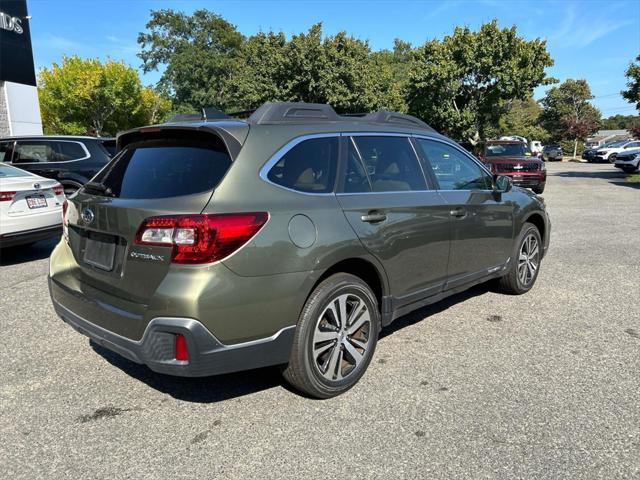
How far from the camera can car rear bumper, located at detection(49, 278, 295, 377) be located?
2590 mm

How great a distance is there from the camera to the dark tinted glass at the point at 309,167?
301 cm

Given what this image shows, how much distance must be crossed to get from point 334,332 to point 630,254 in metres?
5.99

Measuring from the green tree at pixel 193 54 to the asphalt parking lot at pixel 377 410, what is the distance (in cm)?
4592

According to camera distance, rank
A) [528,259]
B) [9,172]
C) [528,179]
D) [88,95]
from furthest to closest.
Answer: [88,95]
[528,179]
[9,172]
[528,259]

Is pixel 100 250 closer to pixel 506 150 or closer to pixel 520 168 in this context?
pixel 520 168

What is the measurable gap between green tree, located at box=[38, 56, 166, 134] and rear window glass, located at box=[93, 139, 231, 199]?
40.7 m

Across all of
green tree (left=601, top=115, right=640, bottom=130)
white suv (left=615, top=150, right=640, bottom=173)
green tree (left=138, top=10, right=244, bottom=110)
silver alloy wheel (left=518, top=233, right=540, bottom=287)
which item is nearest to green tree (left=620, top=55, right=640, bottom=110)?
white suv (left=615, top=150, right=640, bottom=173)

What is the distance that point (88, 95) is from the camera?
39.2 meters

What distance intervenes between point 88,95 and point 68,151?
34060 millimetres

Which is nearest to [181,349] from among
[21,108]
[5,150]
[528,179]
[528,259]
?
[528,259]

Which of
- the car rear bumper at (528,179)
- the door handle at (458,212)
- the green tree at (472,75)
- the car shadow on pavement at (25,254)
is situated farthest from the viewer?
the green tree at (472,75)

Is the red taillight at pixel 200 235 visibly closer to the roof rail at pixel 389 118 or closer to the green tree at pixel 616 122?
the roof rail at pixel 389 118

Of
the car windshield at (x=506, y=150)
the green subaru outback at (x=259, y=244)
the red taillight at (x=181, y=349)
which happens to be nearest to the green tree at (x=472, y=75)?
the car windshield at (x=506, y=150)

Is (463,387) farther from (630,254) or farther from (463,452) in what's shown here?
(630,254)
